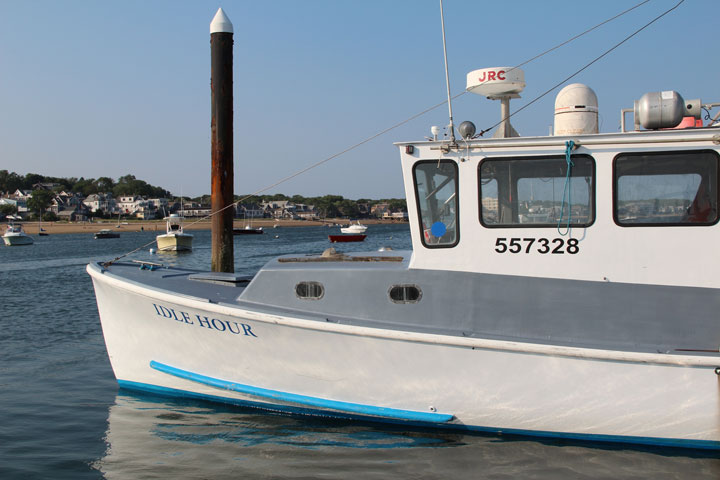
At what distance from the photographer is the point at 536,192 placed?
5.69 metres

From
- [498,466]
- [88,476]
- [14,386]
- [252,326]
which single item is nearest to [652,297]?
[498,466]

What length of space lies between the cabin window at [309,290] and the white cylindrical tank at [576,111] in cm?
281

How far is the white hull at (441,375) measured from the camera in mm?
5211

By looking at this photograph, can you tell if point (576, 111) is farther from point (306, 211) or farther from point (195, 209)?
point (306, 211)

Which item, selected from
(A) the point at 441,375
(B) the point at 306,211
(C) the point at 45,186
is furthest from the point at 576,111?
(C) the point at 45,186

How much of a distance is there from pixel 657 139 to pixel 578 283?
4.84ft

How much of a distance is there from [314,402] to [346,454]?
0.66 m

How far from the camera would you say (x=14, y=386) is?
8070 mm

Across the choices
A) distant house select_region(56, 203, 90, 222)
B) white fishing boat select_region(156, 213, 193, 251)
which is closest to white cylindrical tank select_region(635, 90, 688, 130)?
white fishing boat select_region(156, 213, 193, 251)

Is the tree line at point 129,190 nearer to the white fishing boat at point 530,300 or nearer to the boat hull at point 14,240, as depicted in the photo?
the boat hull at point 14,240

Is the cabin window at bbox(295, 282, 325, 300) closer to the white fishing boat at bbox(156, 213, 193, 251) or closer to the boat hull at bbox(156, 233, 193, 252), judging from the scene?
the white fishing boat at bbox(156, 213, 193, 251)

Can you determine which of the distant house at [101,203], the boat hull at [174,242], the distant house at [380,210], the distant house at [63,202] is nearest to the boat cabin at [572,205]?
the boat hull at [174,242]

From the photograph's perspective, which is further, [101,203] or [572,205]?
[101,203]

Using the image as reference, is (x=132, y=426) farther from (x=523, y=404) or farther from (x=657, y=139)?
(x=657, y=139)
